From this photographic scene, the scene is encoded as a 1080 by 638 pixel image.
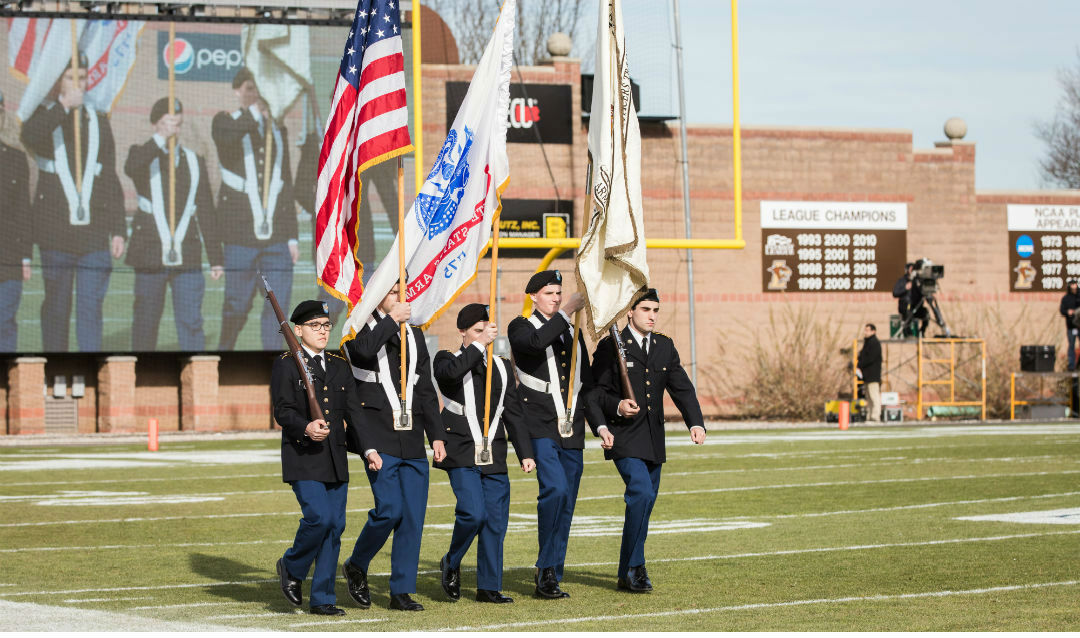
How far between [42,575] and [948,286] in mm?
35117

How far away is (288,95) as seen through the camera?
37.8 metres

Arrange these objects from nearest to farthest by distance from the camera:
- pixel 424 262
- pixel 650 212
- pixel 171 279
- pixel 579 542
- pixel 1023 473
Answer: pixel 424 262
pixel 579 542
pixel 1023 473
pixel 171 279
pixel 650 212

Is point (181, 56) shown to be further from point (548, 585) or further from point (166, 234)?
point (548, 585)

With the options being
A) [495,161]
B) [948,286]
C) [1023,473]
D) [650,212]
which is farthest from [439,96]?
[495,161]

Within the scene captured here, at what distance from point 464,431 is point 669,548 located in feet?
10.8

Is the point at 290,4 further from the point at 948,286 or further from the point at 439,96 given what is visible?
the point at 948,286

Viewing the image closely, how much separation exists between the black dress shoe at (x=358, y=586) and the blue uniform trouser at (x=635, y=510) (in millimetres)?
1585

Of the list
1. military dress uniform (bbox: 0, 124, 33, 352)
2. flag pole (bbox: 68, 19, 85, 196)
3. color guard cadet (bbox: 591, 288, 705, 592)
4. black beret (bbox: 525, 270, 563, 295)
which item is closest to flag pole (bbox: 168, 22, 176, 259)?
flag pole (bbox: 68, 19, 85, 196)

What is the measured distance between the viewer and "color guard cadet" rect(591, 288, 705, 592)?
10.3m

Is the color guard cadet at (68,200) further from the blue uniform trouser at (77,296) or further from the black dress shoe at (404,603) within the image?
the black dress shoe at (404,603)

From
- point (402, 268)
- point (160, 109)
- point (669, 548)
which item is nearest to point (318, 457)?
point (402, 268)

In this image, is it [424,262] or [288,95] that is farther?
[288,95]

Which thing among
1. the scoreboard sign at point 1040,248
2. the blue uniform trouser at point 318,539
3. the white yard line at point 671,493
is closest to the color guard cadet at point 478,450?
the blue uniform trouser at point 318,539

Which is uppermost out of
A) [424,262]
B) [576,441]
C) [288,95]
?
[288,95]
